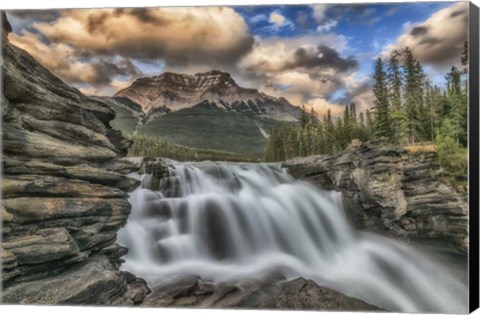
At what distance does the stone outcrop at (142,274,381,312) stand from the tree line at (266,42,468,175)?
66.4 inches

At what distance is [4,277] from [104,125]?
2.30 metres

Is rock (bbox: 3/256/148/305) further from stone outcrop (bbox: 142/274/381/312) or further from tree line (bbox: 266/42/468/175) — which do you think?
tree line (bbox: 266/42/468/175)

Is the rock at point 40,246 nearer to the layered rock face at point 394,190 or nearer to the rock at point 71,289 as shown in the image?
the rock at point 71,289

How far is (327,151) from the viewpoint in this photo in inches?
229

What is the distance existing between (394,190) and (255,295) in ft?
7.33

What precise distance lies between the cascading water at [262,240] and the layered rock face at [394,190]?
0.56 feet

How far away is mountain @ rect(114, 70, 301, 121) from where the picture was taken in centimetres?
582

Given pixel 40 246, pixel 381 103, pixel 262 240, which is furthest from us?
pixel 262 240

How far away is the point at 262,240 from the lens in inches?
227

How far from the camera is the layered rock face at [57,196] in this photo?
541 centimetres

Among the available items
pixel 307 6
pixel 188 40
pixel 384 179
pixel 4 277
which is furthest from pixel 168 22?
pixel 4 277

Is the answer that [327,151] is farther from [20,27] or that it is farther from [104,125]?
[20,27]

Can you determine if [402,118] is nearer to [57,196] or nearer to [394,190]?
[394,190]

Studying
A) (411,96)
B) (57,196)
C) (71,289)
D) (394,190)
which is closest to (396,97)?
(411,96)
